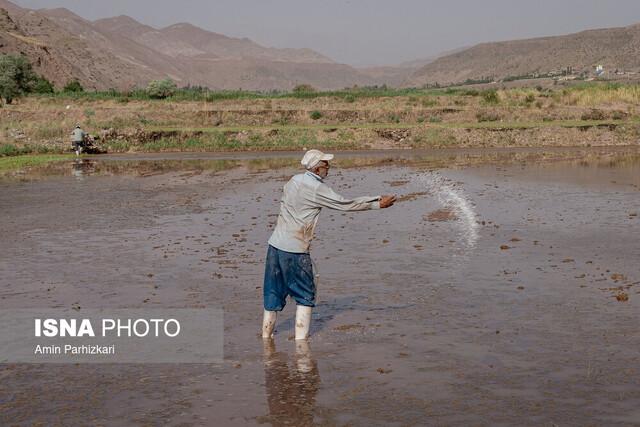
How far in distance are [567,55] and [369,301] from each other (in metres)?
168

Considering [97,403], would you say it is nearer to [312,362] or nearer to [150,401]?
[150,401]

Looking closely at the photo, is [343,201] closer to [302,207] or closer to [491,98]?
[302,207]

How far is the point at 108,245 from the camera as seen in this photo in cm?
1570

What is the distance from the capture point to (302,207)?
8930 mm

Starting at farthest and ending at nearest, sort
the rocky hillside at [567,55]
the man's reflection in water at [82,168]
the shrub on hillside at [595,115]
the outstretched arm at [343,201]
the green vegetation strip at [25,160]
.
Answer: the rocky hillside at [567,55], the shrub on hillside at [595,115], the green vegetation strip at [25,160], the man's reflection in water at [82,168], the outstretched arm at [343,201]

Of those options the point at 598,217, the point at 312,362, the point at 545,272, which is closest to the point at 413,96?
the point at 598,217

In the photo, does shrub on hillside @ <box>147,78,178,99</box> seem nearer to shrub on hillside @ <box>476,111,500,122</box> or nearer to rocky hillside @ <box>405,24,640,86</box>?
shrub on hillside @ <box>476,111,500,122</box>

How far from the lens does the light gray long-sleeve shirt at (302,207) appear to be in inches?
347

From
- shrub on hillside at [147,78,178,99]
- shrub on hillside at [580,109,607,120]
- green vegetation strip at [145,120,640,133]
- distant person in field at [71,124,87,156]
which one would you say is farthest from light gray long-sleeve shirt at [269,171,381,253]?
shrub on hillside at [147,78,178,99]

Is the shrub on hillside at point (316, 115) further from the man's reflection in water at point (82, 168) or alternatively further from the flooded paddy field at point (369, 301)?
the flooded paddy field at point (369, 301)

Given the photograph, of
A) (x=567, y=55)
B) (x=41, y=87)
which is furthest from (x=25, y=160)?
(x=567, y=55)

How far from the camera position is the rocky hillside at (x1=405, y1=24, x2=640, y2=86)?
154 m

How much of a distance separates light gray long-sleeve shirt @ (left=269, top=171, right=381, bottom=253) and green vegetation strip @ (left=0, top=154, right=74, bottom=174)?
91.6ft

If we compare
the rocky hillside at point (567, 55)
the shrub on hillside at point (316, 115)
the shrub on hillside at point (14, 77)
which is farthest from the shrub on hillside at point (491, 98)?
the rocky hillside at point (567, 55)
